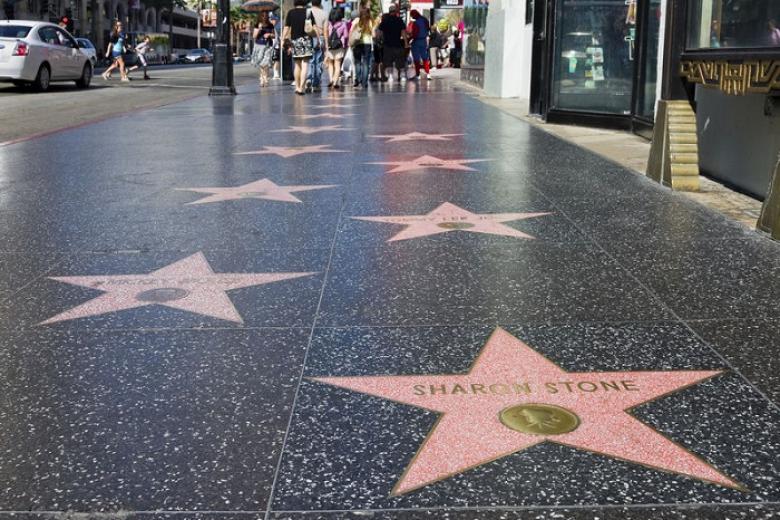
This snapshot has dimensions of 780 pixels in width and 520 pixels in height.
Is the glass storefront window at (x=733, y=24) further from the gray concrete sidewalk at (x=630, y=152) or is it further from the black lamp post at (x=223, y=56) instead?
the black lamp post at (x=223, y=56)

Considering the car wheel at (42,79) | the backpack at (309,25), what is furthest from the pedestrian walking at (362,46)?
the car wheel at (42,79)

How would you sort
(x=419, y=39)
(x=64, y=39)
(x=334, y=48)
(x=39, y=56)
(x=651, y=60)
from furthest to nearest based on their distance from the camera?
(x=419, y=39)
(x=64, y=39)
(x=39, y=56)
(x=334, y=48)
(x=651, y=60)

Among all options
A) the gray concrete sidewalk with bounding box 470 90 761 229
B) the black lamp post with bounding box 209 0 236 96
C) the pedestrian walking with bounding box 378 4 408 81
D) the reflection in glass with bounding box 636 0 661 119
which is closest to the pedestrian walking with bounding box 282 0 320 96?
the black lamp post with bounding box 209 0 236 96

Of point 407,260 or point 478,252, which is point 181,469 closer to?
point 407,260

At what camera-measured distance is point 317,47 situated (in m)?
20.2

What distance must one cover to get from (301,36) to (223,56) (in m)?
1.66

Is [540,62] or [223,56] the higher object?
[223,56]

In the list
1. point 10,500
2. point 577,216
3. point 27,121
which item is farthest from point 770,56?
point 27,121

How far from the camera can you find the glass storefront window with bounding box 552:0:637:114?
457 inches

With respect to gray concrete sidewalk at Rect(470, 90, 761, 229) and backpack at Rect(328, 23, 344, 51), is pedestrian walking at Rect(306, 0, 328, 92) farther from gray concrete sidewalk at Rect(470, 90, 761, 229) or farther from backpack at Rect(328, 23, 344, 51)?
gray concrete sidewalk at Rect(470, 90, 761, 229)

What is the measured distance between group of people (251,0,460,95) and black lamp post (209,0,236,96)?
1323 millimetres

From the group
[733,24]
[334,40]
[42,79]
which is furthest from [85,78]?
[733,24]

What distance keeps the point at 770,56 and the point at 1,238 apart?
4.66 metres

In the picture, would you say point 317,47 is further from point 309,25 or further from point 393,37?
point 393,37
